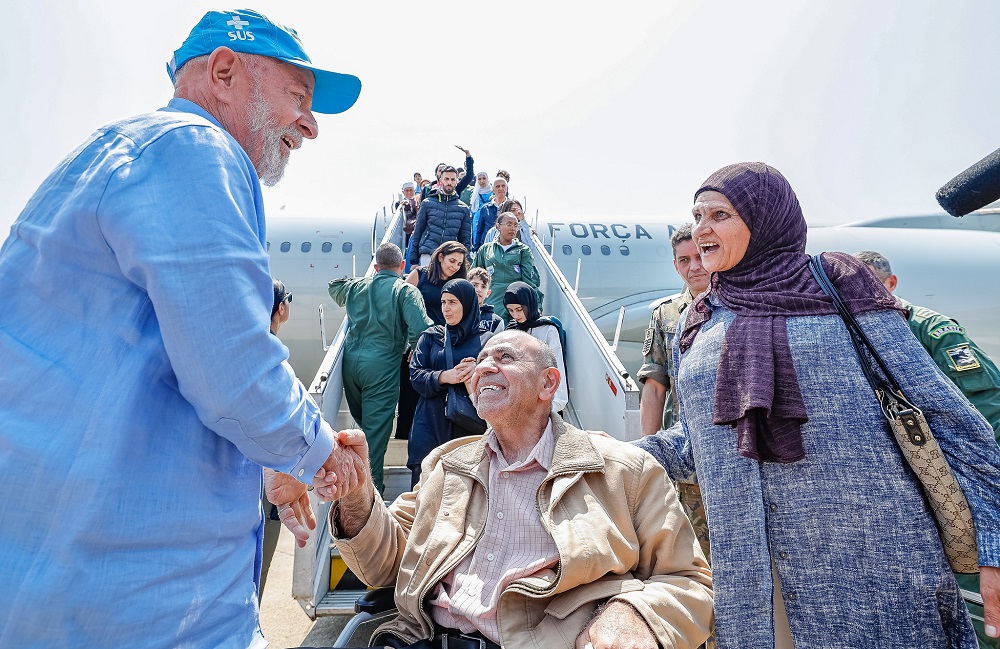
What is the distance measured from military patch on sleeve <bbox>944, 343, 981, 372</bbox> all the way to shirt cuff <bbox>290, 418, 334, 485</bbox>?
8.87ft

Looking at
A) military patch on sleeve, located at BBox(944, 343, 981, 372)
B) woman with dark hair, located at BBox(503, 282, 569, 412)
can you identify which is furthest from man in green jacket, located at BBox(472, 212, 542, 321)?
military patch on sleeve, located at BBox(944, 343, 981, 372)

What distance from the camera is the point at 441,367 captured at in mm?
4176

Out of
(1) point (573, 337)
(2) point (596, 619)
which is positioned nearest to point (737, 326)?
(2) point (596, 619)

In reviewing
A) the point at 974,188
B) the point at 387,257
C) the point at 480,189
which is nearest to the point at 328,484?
the point at 974,188

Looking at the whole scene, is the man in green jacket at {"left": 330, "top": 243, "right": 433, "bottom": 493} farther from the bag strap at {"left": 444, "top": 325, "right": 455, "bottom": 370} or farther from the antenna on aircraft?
the antenna on aircraft

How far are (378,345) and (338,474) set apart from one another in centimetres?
343

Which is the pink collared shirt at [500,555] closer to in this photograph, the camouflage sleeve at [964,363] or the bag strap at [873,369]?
the bag strap at [873,369]

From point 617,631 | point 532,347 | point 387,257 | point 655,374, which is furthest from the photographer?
point 387,257

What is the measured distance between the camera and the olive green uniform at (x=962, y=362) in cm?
274

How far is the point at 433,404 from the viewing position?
4.07 m

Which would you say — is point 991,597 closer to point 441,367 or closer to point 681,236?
→ point 681,236

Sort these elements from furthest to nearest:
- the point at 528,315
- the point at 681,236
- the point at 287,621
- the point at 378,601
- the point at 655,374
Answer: the point at 528,315, the point at 287,621, the point at 681,236, the point at 655,374, the point at 378,601

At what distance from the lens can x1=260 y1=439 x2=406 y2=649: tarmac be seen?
418cm

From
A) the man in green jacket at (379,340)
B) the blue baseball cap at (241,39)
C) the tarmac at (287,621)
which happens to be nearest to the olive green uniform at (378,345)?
the man in green jacket at (379,340)
